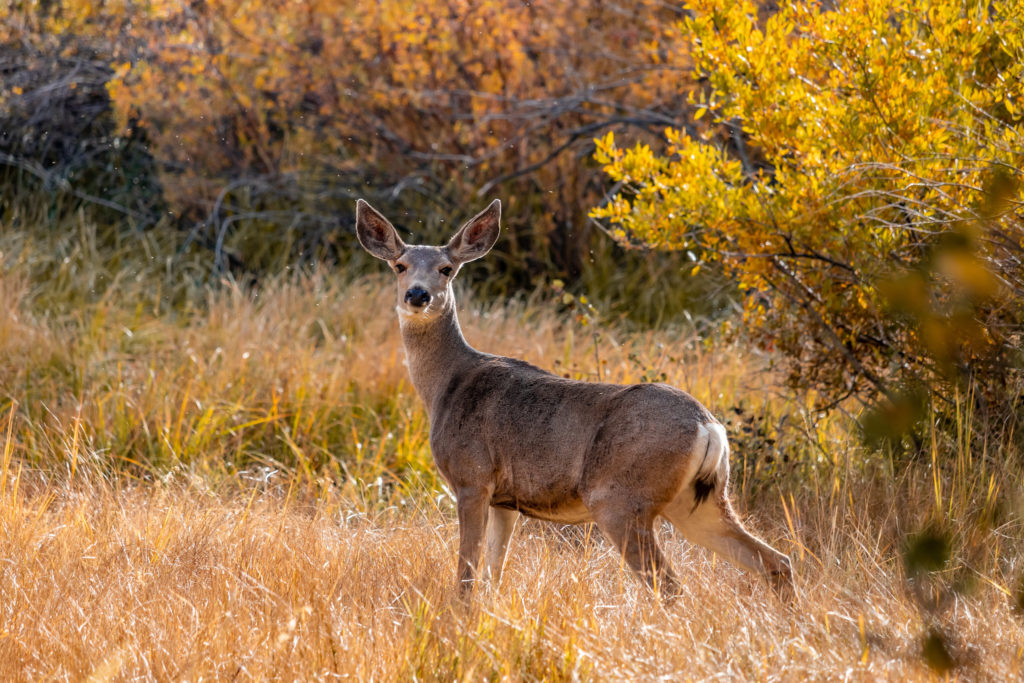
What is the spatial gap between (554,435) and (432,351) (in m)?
0.95

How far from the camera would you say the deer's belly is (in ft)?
14.4

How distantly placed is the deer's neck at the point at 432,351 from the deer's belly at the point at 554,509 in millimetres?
680

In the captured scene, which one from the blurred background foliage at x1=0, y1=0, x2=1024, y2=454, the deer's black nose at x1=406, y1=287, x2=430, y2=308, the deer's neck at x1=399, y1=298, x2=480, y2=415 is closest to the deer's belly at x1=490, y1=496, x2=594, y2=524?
the deer's neck at x1=399, y1=298, x2=480, y2=415

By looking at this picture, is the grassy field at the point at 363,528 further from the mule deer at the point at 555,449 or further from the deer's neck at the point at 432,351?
the deer's neck at the point at 432,351

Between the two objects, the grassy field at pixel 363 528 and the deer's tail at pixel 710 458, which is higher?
the deer's tail at pixel 710 458

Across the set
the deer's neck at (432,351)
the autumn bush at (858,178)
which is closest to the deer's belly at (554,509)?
the deer's neck at (432,351)

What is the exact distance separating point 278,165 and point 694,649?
883cm

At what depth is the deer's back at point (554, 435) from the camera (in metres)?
4.08

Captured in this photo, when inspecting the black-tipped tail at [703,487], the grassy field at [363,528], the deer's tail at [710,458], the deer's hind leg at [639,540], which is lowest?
the grassy field at [363,528]

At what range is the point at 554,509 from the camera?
14.6ft

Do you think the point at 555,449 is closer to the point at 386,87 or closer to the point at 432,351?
the point at 432,351

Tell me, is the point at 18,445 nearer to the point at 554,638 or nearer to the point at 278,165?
the point at 554,638

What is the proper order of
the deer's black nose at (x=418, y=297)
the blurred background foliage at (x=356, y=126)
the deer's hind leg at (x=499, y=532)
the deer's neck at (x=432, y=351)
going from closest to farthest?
the deer's hind leg at (x=499, y=532) → the deer's black nose at (x=418, y=297) → the deer's neck at (x=432, y=351) → the blurred background foliage at (x=356, y=126)

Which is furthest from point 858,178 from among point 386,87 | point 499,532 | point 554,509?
point 386,87
